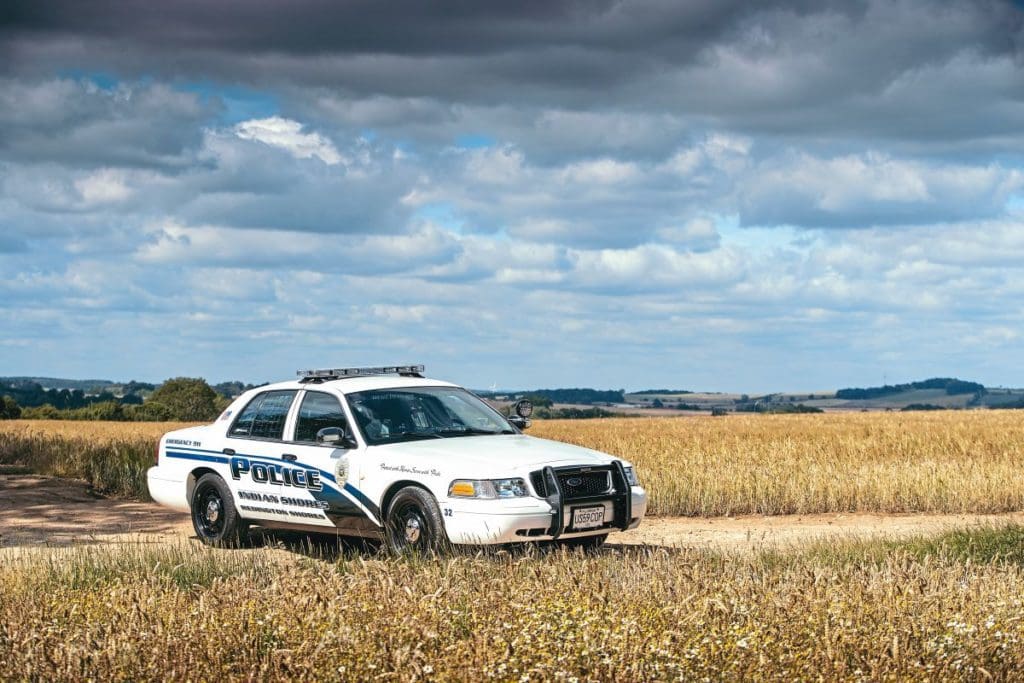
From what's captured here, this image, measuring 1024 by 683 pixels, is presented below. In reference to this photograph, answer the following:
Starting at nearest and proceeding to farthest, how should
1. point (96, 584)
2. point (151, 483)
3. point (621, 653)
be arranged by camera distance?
point (621, 653), point (96, 584), point (151, 483)

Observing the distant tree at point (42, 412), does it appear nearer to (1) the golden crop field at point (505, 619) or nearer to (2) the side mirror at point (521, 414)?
(2) the side mirror at point (521, 414)

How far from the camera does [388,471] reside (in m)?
13.1

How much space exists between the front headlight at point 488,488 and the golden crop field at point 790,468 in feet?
27.5

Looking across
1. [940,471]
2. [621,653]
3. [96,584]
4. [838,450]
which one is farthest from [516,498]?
[838,450]

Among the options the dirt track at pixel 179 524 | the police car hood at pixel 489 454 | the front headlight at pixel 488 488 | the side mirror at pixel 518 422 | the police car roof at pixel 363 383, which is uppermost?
the police car roof at pixel 363 383

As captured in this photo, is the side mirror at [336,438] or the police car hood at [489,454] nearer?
the police car hood at [489,454]

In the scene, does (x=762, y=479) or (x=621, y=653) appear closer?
(x=621, y=653)

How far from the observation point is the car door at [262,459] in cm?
1434

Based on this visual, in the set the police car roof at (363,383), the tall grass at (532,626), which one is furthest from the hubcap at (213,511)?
the tall grass at (532,626)

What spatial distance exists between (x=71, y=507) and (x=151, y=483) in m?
5.52

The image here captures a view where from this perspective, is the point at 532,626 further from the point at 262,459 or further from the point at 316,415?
the point at 262,459

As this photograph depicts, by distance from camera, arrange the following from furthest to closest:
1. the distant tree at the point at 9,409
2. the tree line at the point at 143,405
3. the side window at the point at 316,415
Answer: the tree line at the point at 143,405, the distant tree at the point at 9,409, the side window at the point at 316,415

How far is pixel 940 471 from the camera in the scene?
22.6 meters

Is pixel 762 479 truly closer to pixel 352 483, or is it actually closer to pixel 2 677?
pixel 352 483
